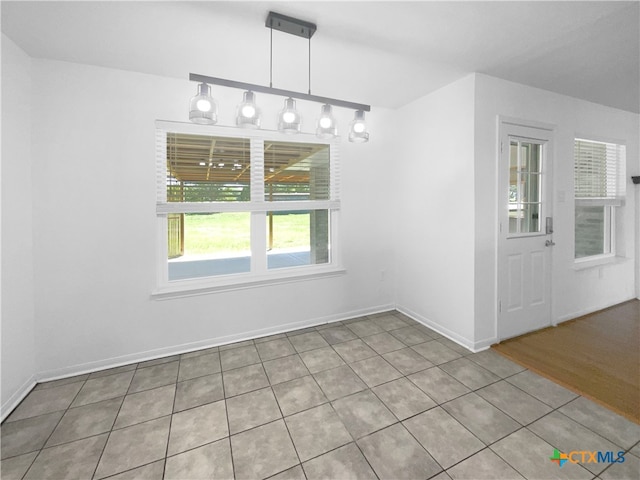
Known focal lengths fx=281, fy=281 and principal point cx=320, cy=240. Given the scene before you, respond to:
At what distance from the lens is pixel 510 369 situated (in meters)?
2.45

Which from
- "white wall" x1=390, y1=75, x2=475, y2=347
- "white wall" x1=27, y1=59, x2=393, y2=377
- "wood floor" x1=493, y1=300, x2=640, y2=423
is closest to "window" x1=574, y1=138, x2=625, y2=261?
"wood floor" x1=493, y1=300, x2=640, y2=423

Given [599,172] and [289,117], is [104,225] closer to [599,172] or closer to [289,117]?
[289,117]

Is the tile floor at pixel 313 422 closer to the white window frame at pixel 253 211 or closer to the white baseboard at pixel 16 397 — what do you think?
the white baseboard at pixel 16 397

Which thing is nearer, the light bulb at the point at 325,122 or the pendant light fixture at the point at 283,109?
the pendant light fixture at the point at 283,109

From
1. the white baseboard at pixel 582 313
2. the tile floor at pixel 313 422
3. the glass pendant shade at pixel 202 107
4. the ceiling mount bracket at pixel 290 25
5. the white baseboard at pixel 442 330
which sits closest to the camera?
the tile floor at pixel 313 422

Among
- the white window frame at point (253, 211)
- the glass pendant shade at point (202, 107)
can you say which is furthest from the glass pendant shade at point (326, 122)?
the white window frame at point (253, 211)

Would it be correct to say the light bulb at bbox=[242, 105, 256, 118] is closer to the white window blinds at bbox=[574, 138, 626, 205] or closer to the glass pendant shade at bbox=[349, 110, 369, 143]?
the glass pendant shade at bbox=[349, 110, 369, 143]

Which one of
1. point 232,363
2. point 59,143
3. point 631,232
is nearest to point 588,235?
point 631,232

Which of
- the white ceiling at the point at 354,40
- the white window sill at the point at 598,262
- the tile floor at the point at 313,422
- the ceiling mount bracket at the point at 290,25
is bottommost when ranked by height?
the tile floor at the point at 313,422

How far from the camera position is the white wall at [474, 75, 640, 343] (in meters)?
2.72

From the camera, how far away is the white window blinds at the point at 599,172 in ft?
Answer: 11.7

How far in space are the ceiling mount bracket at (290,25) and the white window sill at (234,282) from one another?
2.22 meters

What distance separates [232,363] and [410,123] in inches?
131

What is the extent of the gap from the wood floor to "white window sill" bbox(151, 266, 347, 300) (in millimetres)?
1990
